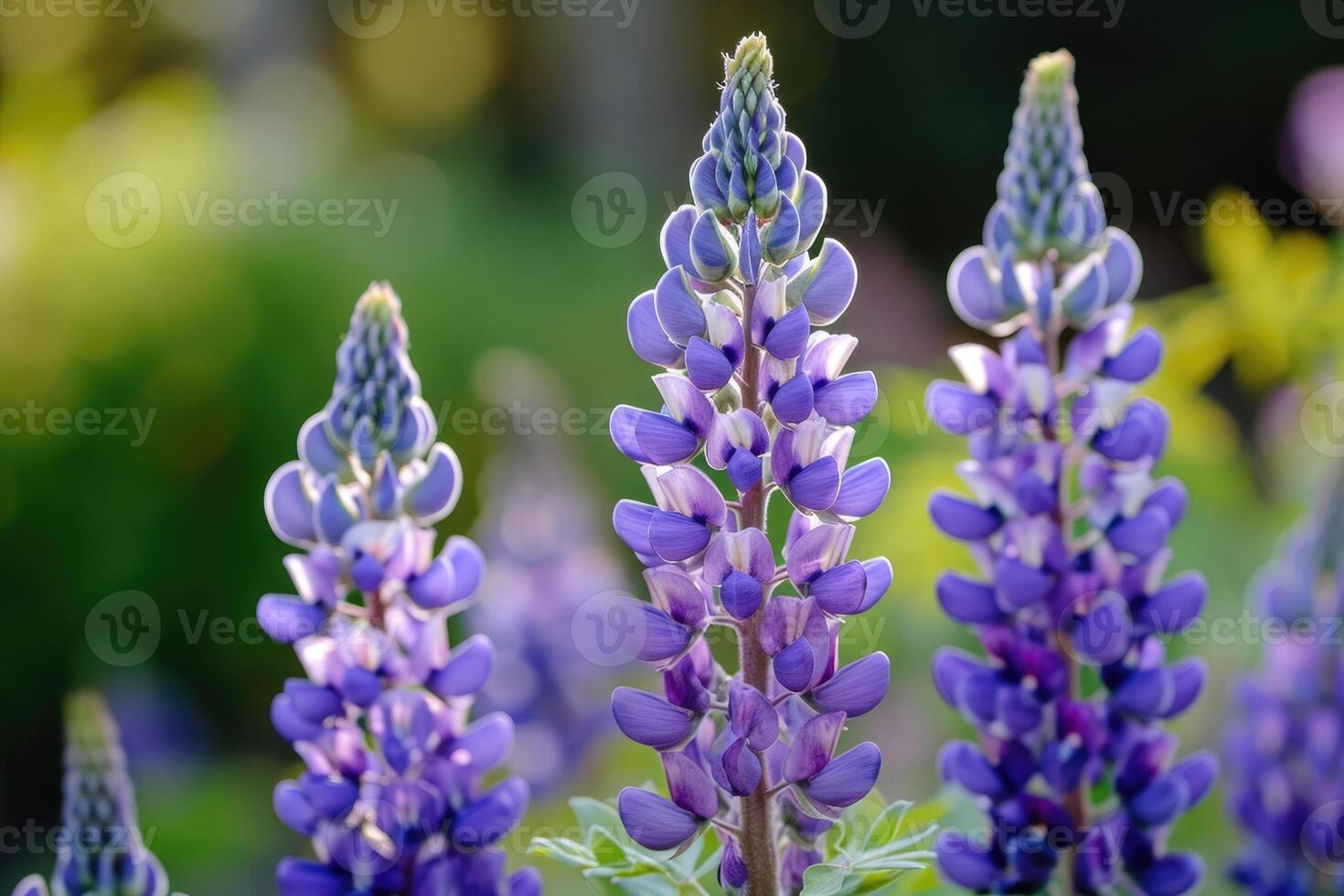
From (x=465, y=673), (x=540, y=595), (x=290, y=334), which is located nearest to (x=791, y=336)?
(x=465, y=673)

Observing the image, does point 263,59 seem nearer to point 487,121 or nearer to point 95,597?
point 487,121

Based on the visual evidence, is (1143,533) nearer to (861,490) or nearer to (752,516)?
(861,490)

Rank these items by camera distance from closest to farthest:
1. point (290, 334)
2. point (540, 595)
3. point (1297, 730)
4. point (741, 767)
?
point (741, 767) < point (1297, 730) < point (540, 595) < point (290, 334)

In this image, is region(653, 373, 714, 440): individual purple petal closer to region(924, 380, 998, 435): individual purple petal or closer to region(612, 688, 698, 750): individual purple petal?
region(612, 688, 698, 750): individual purple petal

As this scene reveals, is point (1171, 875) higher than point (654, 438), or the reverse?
point (654, 438)

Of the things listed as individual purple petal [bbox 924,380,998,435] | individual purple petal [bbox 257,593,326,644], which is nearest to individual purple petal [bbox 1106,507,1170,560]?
individual purple petal [bbox 924,380,998,435]

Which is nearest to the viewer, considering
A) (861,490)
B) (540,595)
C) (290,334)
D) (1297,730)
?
(861,490)

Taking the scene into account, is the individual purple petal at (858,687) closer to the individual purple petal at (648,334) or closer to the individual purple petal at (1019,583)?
the individual purple petal at (1019,583)
